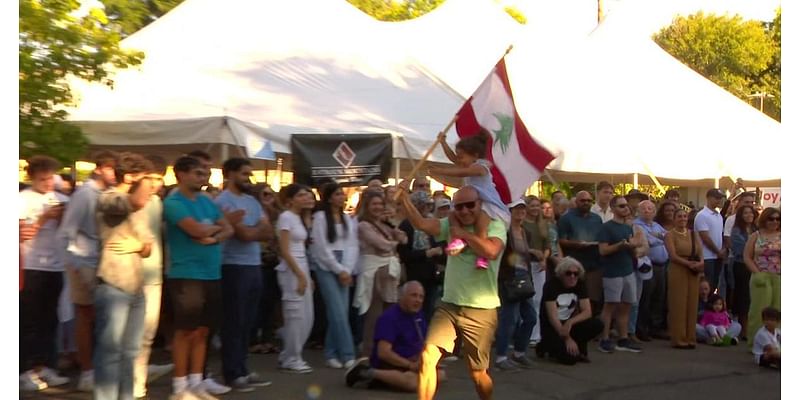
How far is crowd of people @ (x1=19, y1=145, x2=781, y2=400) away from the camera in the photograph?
24.2 ft

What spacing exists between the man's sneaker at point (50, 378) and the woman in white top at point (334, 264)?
2539mm

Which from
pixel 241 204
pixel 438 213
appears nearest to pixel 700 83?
pixel 438 213

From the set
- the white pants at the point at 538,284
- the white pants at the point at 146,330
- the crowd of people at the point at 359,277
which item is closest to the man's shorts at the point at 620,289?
the crowd of people at the point at 359,277

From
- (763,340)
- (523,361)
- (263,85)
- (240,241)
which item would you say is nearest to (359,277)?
(523,361)

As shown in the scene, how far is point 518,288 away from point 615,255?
2.13 metres

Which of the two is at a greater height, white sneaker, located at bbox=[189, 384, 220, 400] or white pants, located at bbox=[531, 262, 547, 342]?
white pants, located at bbox=[531, 262, 547, 342]

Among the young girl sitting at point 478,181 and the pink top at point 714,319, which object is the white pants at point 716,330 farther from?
the young girl sitting at point 478,181

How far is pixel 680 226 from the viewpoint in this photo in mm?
12531

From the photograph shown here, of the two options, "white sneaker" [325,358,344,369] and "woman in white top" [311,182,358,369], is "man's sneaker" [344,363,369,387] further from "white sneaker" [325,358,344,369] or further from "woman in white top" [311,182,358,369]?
"white sneaker" [325,358,344,369]

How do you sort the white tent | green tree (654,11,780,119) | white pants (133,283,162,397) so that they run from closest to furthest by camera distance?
white pants (133,283,162,397) < the white tent < green tree (654,11,780,119)

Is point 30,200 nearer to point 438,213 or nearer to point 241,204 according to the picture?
point 241,204

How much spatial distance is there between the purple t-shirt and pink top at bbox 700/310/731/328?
17.5 ft

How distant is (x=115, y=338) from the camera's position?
710 centimetres

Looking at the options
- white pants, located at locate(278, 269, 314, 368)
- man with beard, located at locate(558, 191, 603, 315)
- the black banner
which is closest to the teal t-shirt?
white pants, located at locate(278, 269, 314, 368)
